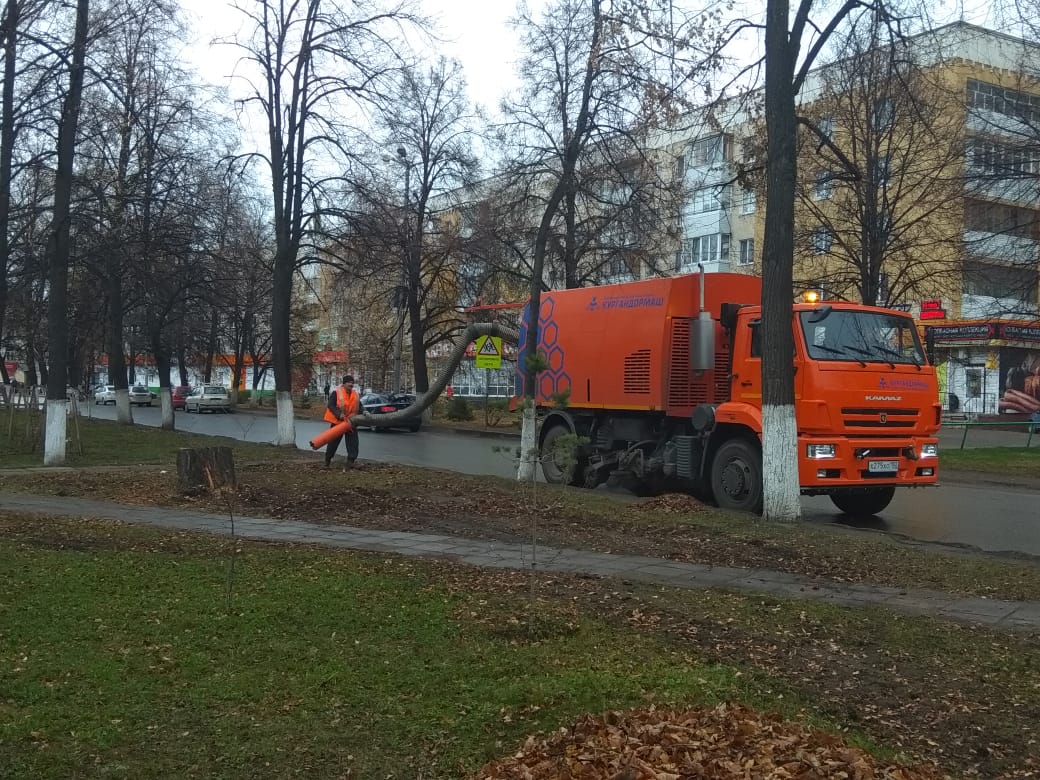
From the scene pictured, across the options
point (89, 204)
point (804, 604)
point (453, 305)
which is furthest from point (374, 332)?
point (804, 604)

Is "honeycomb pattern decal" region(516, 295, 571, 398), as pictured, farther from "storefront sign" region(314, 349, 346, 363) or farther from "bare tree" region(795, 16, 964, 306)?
"storefront sign" region(314, 349, 346, 363)

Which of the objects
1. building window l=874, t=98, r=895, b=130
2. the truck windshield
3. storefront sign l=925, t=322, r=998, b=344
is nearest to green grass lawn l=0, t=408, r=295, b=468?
the truck windshield

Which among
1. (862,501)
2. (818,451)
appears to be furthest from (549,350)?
(818,451)

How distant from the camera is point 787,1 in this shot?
36.1 feet

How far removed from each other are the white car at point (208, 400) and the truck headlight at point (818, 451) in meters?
49.6

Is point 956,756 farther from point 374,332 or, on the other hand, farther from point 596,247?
point 374,332

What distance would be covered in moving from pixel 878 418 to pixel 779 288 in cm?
237

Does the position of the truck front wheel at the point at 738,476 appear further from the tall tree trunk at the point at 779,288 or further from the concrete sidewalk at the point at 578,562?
the concrete sidewalk at the point at 578,562

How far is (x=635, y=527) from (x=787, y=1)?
6.31 m

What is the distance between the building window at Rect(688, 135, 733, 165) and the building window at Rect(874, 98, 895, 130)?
7.05m

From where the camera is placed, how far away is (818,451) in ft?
38.1

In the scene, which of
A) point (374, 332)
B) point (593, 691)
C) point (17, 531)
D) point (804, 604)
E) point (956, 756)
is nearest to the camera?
point (956, 756)

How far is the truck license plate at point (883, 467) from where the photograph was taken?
38.9 feet

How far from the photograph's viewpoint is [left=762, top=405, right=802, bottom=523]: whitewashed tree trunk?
10805mm
